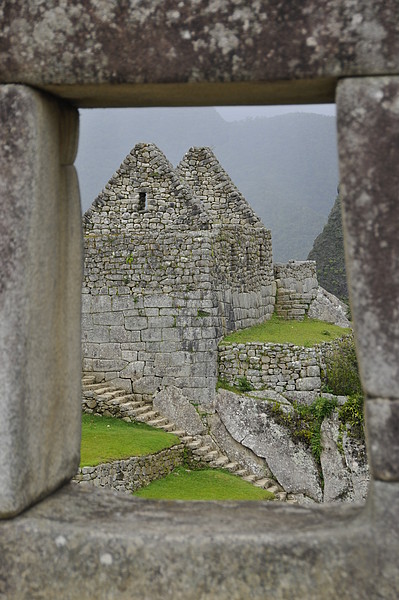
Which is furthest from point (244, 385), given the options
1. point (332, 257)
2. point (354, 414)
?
point (332, 257)

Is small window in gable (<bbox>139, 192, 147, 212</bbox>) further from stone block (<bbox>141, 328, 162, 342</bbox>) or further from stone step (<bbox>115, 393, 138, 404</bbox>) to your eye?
stone step (<bbox>115, 393, 138, 404</bbox>)

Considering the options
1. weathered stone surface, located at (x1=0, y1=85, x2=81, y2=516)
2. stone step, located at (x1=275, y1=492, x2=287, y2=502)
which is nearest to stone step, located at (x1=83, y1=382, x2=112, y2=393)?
stone step, located at (x1=275, y1=492, x2=287, y2=502)

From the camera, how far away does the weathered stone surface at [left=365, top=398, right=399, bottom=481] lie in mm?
2508

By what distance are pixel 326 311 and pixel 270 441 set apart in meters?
6.78

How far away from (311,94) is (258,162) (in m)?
149

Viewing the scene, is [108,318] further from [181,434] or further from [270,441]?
[270,441]

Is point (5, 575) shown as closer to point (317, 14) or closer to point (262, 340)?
point (317, 14)

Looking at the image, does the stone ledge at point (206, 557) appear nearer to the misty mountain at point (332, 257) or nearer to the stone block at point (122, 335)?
the stone block at point (122, 335)

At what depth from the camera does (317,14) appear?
255 cm

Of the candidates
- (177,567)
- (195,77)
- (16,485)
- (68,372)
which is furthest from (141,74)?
(177,567)

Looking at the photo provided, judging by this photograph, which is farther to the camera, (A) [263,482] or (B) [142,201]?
(B) [142,201]

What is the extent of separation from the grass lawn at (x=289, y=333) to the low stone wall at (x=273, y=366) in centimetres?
31

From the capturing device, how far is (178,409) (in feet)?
51.3

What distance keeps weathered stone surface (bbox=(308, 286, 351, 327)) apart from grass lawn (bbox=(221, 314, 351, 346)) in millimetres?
537
